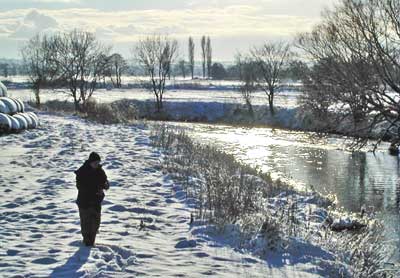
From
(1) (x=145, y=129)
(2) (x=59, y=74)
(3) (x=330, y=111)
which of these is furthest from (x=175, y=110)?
(3) (x=330, y=111)

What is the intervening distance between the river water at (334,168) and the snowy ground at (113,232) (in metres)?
5.03

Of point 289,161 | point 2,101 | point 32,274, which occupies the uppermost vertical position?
point 2,101

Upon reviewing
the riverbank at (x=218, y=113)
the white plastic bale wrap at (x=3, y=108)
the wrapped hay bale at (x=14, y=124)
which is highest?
the white plastic bale wrap at (x=3, y=108)

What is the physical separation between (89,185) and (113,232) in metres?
1.49

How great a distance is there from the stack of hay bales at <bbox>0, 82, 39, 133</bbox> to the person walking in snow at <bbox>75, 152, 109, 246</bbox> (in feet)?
48.3

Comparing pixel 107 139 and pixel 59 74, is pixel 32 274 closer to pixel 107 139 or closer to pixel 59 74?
pixel 107 139

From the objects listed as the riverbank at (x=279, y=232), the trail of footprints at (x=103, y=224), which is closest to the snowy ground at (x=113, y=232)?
the trail of footprints at (x=103, y=224)

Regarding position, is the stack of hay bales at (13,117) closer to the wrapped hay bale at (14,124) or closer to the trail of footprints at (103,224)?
the wrapped hay bale at (14,124)

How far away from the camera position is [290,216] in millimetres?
11352

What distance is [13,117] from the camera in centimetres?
2230

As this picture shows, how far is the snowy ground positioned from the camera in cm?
742

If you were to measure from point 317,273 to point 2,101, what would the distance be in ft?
61.3

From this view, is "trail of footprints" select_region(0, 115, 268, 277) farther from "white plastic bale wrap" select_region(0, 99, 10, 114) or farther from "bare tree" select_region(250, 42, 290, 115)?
"bare tree" select_region(250, 42, 290, 115)

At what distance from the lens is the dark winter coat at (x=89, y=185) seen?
7973 mm
